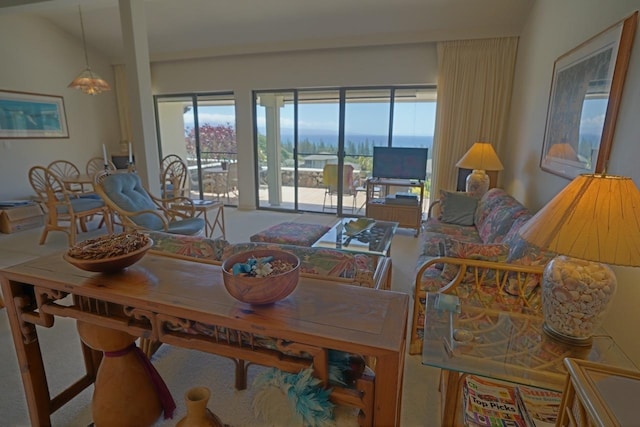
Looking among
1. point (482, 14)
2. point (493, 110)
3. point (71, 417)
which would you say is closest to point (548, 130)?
point (493, 110)

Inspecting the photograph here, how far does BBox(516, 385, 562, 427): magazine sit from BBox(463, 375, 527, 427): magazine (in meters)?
0.03

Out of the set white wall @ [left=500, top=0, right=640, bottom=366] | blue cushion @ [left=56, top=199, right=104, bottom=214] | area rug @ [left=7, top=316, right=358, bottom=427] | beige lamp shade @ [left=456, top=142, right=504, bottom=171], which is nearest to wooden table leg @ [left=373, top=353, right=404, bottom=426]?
area rug @ [left=7, top=316, right=358, bottom=427]

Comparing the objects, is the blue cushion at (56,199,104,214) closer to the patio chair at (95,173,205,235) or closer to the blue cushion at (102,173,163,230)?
the patio chair at (95,173,205,235)

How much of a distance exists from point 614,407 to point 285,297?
84cm

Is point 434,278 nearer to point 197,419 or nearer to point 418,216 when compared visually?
point 197,419

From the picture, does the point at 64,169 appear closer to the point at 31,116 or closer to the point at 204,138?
the point at 31,116

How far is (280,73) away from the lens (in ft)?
18.6

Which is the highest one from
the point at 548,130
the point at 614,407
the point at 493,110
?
the point at 493,110

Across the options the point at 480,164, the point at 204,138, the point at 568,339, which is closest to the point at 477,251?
the point at 568,339

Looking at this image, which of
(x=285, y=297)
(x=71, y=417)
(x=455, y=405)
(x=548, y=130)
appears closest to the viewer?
(x=285, y=297)

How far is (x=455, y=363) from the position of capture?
1285mm

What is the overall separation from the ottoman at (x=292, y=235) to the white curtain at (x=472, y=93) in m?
2.60

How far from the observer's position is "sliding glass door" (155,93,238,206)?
6379 millimetres

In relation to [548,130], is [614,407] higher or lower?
lower
